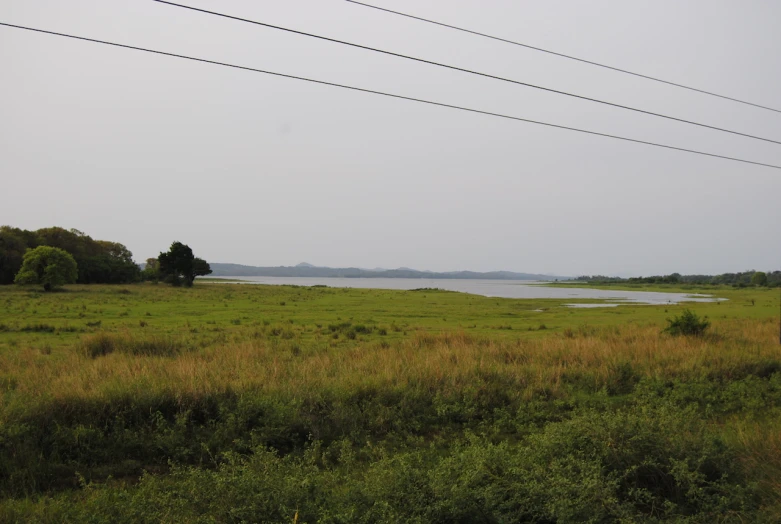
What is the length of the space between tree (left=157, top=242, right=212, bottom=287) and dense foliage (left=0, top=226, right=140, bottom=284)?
409 cm

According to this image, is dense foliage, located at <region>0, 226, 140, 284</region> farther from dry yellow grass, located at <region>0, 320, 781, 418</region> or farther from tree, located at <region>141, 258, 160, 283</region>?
dry yellow grass, located at <region>0, 320, 781, 418</region>

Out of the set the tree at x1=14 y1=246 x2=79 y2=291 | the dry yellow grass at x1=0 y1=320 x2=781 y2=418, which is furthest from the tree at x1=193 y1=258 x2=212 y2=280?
the dry yellow grass at x1=0 y1=320 x2=781 y2=418

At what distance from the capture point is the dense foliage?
44656 millimetres

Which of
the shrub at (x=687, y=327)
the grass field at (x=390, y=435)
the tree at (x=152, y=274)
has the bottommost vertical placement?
the grass field at (x=390, y=435)

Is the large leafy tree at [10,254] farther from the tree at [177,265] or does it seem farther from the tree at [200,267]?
the tree at [200,267]

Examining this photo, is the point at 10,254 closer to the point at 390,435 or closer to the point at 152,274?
the point at 152,274

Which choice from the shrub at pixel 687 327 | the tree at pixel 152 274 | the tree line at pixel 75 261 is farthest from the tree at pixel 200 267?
the shrub at pixel 687 327

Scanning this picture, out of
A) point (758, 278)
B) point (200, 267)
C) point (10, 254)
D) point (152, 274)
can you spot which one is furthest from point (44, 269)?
point (758, 278)

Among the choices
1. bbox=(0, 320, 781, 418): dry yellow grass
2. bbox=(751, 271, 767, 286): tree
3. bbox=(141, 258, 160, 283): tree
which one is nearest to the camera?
bbox=(0, 320, 781, 418): dry yellow grass

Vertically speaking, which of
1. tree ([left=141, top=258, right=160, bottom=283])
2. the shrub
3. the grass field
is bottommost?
the grass field

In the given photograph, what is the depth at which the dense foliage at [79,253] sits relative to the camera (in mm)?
44656

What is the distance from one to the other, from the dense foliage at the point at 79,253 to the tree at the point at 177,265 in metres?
4.09

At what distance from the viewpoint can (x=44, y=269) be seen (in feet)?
135

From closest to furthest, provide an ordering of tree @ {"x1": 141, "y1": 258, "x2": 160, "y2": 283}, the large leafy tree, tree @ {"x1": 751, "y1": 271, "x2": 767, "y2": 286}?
1. tree @ {"x1": 751, "y1": 271, "x2": 767, "y2": 286}
2. the large leafy tree
3. tree @ {"x1": 141, "y1": 258, "x2": 160, "y2": 283}
